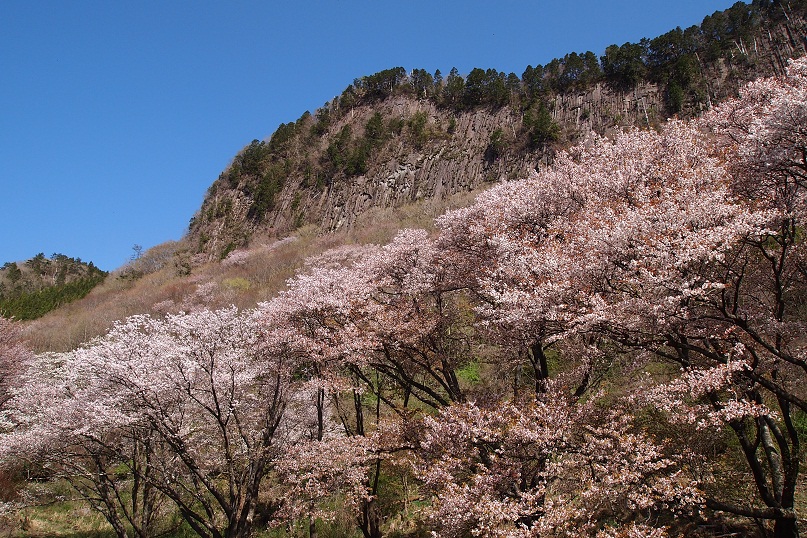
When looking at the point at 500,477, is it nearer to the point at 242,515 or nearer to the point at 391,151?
the point at 242,515

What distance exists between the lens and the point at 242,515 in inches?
465

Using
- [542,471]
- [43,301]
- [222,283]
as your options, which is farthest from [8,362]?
[43,301]

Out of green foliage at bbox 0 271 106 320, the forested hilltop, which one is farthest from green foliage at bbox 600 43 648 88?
green foliage at bbox 0 271 106 320

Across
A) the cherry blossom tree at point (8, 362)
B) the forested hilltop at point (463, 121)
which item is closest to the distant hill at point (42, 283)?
the forested hilltop at point (463, 121)

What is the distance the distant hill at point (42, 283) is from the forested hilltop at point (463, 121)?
16.2 m

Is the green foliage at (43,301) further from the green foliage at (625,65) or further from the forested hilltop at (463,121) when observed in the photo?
the green foliage at (625,65)

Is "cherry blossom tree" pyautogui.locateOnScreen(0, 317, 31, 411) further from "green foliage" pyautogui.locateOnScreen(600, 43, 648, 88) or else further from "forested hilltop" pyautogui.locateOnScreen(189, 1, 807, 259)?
"green foliage" pyautogui.locateOnScreen(600, 43, 648, 88)

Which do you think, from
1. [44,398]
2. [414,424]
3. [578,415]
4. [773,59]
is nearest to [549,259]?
[578,415]

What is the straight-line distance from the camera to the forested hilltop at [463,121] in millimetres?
50500

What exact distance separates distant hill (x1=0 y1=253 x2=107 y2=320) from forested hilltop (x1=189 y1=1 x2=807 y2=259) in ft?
53.1

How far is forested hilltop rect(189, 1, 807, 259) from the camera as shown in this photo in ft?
166

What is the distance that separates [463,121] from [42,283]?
238 feet

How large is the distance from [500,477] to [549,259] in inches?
161

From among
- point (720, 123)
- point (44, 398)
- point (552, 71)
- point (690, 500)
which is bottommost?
point (690, 500)
